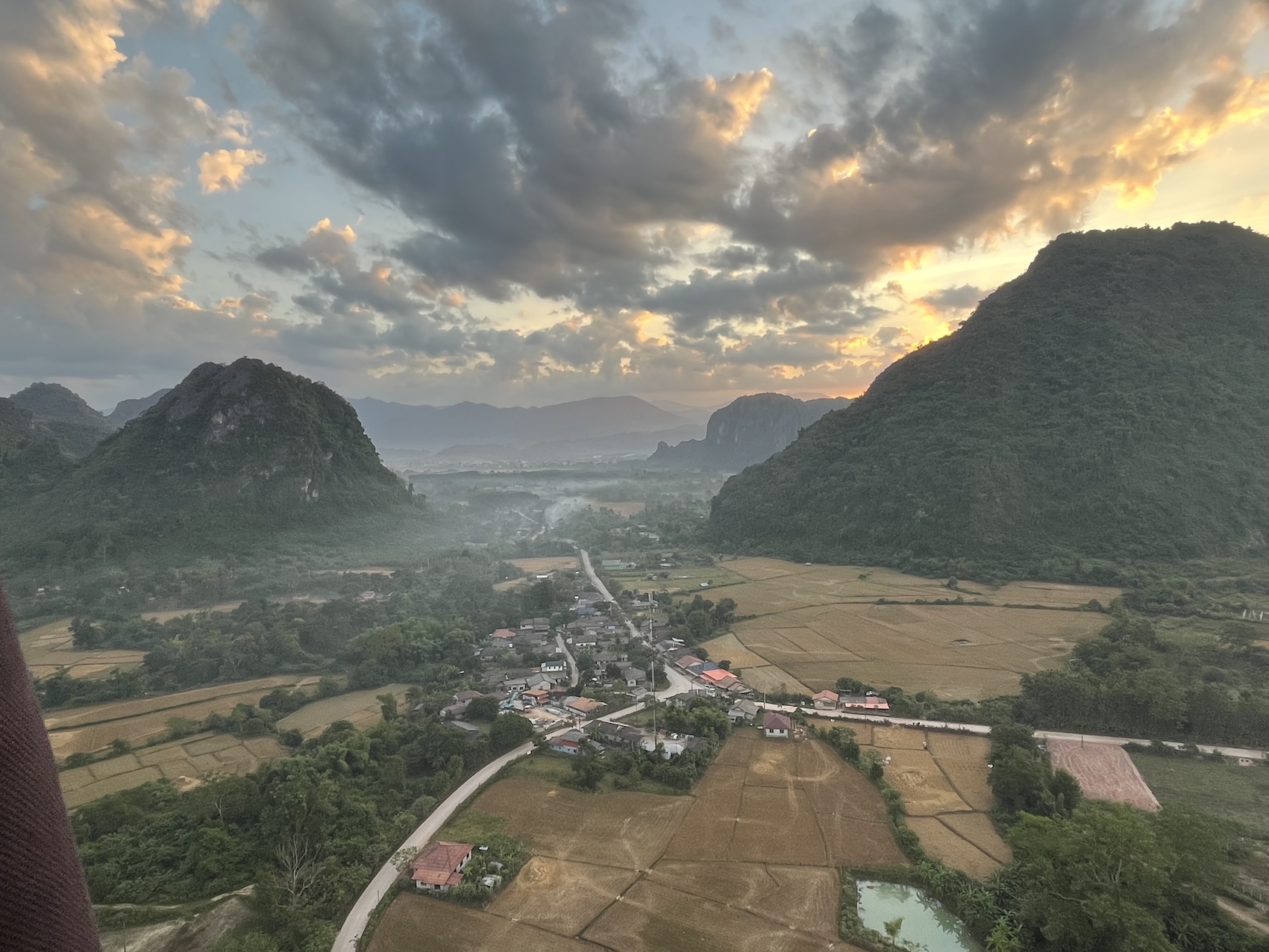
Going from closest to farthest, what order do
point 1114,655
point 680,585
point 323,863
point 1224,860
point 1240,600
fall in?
1. point 1224,860
2. point 323,863
3. point 1114,655
4. point 1240,600
5. point 680,585

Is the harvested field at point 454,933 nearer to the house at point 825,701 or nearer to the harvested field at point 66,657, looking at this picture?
the house at point 825,701

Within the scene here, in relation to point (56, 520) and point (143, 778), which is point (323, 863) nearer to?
point (143, 778)

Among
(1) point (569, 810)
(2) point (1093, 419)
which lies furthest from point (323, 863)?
(2) point (1093, 419)

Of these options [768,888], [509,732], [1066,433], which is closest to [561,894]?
[768,888]

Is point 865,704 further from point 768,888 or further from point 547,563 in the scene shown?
point 547,563

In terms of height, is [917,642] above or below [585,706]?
above

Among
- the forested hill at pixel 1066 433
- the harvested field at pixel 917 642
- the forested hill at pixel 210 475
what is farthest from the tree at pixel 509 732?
the forested hill at pixel 210 475

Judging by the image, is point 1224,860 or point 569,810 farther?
point 569,810
